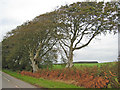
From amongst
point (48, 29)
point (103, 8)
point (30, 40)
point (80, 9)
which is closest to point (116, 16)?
point (103, 8)

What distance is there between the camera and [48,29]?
29547mm

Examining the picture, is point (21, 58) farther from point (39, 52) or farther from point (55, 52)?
point (55, 52)

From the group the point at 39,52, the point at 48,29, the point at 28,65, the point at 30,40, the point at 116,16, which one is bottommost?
the point at 28,65

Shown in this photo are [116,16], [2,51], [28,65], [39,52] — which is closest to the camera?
[116,16]

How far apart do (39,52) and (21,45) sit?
14.7 feet

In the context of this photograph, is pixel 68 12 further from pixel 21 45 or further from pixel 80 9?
pixel 21 45

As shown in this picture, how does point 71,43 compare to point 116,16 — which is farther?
point 71,43

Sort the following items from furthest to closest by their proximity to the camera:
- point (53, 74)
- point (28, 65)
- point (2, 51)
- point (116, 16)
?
point (2, 51), point (28, 65), point (116, 16), point (53, 74)

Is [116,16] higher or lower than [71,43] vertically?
higher

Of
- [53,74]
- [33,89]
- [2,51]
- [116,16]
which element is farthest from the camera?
[2,51]

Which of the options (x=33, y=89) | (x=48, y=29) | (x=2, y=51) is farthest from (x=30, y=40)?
(x=2, y=51)

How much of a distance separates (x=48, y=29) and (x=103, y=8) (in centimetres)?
1050

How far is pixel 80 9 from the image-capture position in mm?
27688

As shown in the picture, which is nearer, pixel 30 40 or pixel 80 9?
pixel 80 9
